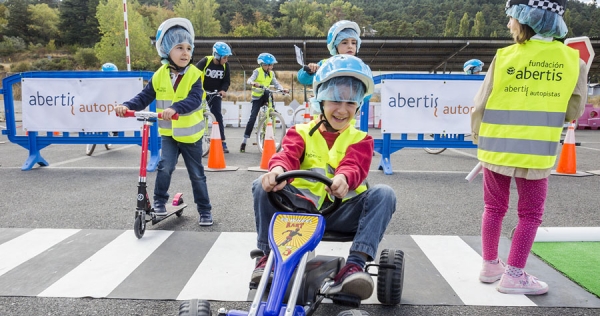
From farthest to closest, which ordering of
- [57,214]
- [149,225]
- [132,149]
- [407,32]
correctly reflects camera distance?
[407,32] → [132,149] → [57,214] → [149,225]

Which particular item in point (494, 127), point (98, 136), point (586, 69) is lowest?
point (98, 136)

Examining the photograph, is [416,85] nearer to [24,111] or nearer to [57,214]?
[57,214]

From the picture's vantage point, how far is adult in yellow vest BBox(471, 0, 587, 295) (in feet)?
8.48

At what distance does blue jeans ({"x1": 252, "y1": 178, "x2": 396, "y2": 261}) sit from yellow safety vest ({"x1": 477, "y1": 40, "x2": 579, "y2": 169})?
2.90 feet

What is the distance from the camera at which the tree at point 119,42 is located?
66250mm

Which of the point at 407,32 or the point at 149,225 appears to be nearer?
the point at 149,225

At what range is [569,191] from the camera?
5809 millimetres

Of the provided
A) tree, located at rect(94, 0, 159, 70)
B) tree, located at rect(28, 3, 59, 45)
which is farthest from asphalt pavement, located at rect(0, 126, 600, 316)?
tree, located at rect(28, 3, 59, 45)

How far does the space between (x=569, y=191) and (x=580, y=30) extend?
80.2m

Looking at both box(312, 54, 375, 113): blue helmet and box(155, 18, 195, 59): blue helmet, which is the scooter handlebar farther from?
box(312, 54, 375, 113): blue helmet

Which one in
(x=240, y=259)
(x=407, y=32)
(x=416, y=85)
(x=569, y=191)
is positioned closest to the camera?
(x=240, y=259)

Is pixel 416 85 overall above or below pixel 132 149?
above

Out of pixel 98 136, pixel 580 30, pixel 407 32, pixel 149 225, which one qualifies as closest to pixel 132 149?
pixel 98 136

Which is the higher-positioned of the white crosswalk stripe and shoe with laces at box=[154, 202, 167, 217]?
shoe with laces at box=[154, 202, 167, 217]
